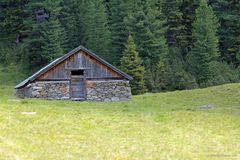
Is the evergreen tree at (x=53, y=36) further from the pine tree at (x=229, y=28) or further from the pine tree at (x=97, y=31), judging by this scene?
the pine tree at (x=229, y=28)

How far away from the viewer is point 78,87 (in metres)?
45.9

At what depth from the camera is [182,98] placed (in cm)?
4334

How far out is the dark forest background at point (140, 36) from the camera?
63875 mm

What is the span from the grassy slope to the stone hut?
13.3 m

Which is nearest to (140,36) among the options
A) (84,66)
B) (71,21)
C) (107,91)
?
(71,21)

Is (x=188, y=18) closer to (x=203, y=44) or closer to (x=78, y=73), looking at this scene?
(x=203, y=44)

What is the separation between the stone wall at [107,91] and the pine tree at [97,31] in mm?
20546

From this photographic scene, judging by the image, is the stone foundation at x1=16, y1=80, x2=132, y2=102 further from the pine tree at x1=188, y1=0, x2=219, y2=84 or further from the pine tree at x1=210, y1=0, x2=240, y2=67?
the pine tree at x1=210, y1=0, x2=240, y2=67

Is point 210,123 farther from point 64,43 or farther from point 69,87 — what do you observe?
point 64,43

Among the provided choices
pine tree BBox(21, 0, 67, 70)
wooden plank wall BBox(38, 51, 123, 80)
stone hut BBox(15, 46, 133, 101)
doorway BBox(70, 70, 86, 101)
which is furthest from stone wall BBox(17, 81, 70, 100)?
pine tree BBox(21, 0, 67, 70)

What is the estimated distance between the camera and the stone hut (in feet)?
148

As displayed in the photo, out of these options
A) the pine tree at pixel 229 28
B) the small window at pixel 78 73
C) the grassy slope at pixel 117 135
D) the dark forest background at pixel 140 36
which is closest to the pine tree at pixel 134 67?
the dark forest background at pixel 140 36

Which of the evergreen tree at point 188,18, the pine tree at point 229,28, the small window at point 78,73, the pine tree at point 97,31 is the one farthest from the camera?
the evergreen tree at point 188,18

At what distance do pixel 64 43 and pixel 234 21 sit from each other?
2179 cm
